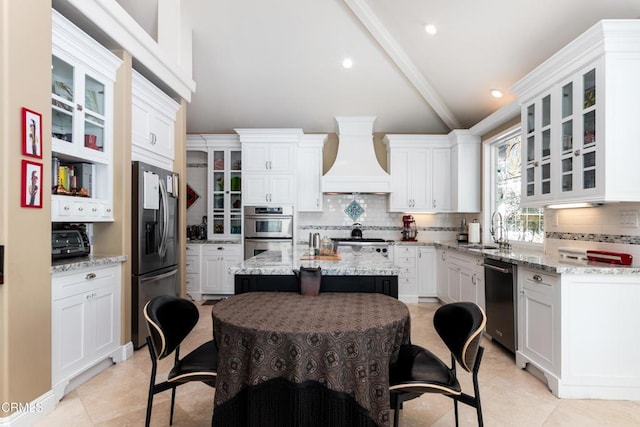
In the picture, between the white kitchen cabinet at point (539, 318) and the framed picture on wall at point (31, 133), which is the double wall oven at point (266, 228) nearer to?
the white kitchen cabinet at point (539, 318)

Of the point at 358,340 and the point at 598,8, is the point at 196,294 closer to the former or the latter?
the point at 358,340

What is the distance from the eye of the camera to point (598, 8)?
2.91 meters

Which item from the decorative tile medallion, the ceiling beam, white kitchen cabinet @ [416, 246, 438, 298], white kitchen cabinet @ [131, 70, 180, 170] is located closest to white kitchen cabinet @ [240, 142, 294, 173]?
the decorative tile medallion

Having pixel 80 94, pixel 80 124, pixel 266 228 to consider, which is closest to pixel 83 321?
pixel 80 124

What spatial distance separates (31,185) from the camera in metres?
2.28

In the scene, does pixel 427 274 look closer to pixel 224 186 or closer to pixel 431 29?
pixel 431 29

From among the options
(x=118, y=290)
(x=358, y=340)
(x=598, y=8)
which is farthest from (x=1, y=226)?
(x=598, y=8)

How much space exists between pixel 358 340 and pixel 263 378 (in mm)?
438

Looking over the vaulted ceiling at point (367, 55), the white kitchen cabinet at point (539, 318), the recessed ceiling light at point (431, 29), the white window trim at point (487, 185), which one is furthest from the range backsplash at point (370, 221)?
the white kitchen cabinet at point (539, 318)

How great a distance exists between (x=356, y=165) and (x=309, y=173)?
0.76 m

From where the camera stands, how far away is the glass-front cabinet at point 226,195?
6.11 meters

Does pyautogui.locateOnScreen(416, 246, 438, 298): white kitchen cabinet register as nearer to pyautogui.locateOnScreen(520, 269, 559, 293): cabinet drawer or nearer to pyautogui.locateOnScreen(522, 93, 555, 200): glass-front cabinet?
pyautogui.locateOnScreen(522, 93, 555, 200): glass-front cabinet

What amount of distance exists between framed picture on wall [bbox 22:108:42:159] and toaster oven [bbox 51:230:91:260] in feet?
2.69

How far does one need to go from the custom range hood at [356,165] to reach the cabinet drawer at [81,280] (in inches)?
132
